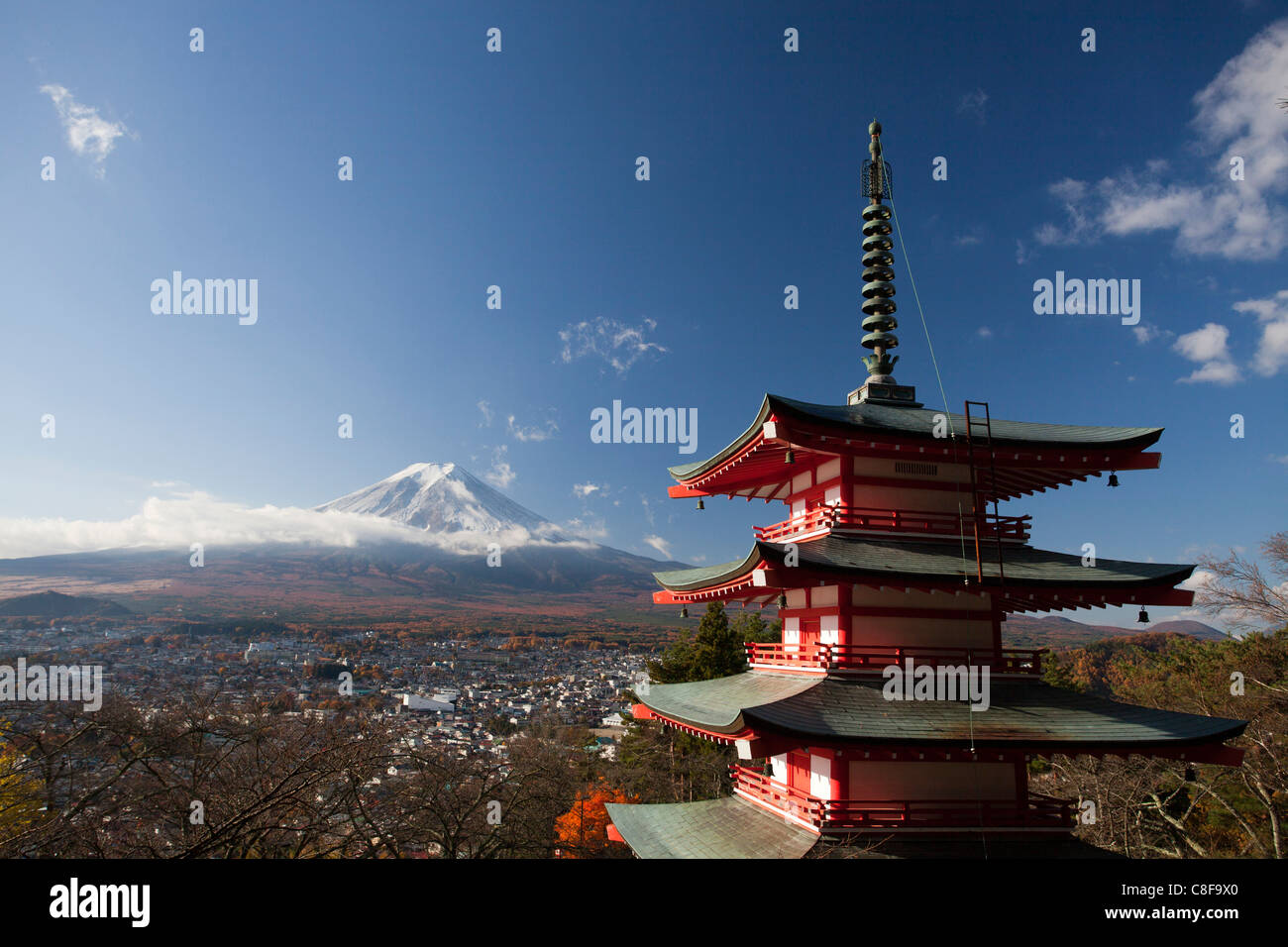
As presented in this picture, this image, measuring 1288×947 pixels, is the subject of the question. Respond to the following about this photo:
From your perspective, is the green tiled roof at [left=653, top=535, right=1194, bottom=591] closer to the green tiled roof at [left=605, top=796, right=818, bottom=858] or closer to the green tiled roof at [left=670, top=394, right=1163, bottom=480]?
the green tiled roof at [left=670, top=394, right=1163, bottom=480]

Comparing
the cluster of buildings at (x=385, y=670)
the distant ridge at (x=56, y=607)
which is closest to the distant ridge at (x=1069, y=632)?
the cluster of buildings at (x=385, y=670)

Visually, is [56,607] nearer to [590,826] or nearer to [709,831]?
[590,826]

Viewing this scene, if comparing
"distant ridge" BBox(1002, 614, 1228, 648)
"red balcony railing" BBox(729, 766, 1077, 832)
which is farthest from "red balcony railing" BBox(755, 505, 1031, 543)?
"distant ridge" BBox(1002, 614, 1228, 648)

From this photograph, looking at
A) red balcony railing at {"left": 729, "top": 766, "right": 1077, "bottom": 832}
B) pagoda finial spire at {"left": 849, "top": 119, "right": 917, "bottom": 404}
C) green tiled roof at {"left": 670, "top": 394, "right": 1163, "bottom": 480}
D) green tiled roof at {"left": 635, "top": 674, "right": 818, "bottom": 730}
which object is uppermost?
pagoda finial spire at {"left": 849, "top": 119, "right": 917, "bottom": 404}

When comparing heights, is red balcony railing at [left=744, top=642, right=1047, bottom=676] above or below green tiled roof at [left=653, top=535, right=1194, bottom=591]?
below

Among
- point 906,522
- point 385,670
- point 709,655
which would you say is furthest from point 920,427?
point 385,670

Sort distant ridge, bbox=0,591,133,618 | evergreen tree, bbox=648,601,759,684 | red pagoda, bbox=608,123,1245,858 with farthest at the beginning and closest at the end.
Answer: distant ridge, bbox=0,591,133,618 → evergreen tree, bbox=648,601,759,684 → red pagoda, bbox=608,123,1245,858
